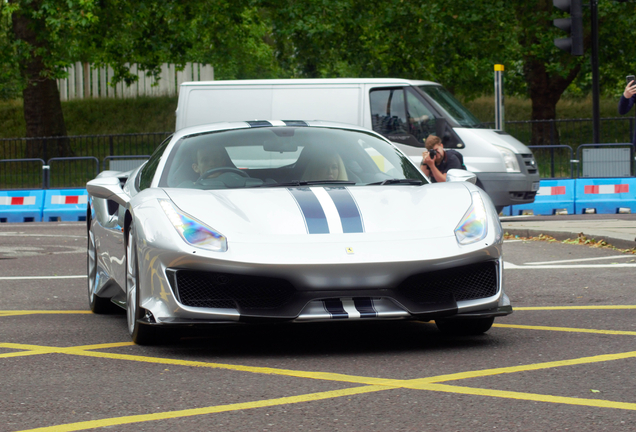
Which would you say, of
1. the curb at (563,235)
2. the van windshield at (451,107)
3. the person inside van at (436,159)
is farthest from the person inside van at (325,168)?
the van windshield at (451,107)

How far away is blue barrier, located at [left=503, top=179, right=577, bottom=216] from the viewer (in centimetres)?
1864

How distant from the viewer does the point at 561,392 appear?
14.9ft

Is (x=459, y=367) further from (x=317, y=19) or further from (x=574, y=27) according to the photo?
(x=317, y=19)

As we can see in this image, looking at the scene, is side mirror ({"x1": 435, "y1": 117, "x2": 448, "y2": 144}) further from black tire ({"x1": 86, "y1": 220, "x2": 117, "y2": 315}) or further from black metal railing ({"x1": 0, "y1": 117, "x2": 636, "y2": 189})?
black tire ({"x1": 86, "y1": 220, "x2": 117, "y2": 315})

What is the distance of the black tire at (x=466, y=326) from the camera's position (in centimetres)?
606

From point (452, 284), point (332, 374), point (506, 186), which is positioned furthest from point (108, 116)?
point (332, 374)

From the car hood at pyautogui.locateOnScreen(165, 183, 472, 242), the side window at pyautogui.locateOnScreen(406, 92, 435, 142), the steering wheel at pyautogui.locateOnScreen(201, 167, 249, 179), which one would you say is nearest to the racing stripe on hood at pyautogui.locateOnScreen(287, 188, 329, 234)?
the car hood at pyautogui.locateOnScreen(165, 183, 472, 242)

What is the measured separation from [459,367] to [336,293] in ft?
2.35

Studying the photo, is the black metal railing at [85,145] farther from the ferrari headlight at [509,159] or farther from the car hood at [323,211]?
the car hood at [323,211]

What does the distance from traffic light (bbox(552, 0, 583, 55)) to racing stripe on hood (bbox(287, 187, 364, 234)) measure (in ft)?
35.7

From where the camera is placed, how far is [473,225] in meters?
5.75

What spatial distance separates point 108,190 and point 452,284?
7.76 ft

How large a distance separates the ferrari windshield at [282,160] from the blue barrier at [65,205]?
531 inches

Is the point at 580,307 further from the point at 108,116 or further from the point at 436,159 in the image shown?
the point at 108,116
